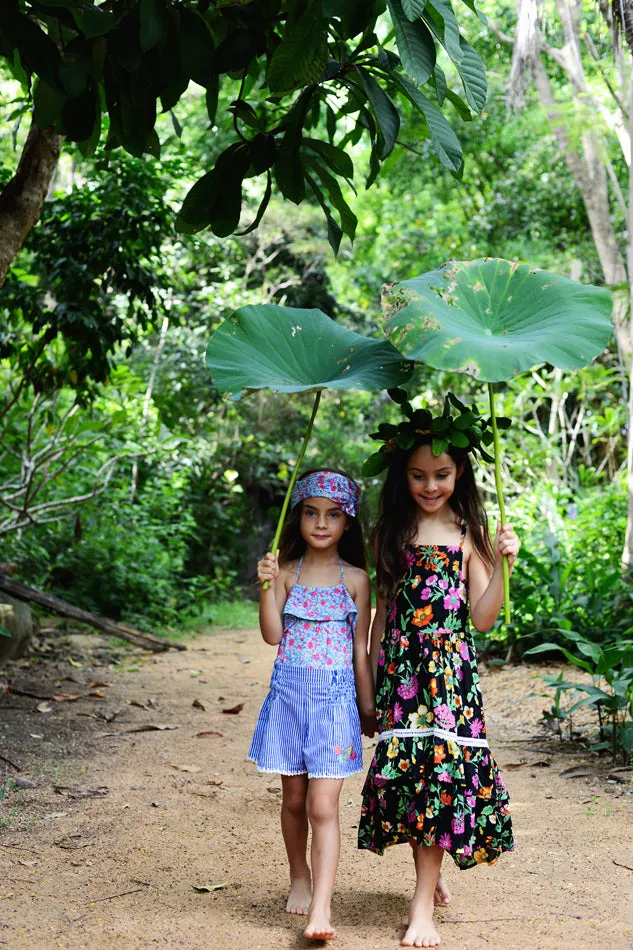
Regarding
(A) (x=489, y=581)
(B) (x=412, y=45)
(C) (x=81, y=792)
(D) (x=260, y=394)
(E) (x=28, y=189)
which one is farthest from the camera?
(D) (x=260, y=394)

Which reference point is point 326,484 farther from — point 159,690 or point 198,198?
point 159,690

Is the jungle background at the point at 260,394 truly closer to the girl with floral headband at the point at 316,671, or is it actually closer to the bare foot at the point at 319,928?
the girl with floral headband at the point at 316,671

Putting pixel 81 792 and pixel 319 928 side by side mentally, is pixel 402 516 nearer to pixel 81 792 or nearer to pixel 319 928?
pixel 319 928

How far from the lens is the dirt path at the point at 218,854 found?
243 centimetres

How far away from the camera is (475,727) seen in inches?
99.3

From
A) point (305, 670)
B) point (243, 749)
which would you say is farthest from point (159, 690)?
point (305, 670)

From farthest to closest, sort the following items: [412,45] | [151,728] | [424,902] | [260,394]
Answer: [260,394] < [151,728] < [424,902] < [412,45]

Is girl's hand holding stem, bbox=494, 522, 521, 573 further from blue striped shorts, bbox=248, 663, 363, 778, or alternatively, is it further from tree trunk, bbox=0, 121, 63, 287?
tree trunk, bbox=0, 121, 63, 287

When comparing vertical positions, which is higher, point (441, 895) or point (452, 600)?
point (452, 600)

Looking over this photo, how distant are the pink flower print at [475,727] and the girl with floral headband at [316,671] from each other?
296 mm

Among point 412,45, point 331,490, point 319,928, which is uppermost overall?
point 412,45

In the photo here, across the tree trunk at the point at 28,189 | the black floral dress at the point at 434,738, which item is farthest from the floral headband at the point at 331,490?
the tree trunk at the point at 28,189

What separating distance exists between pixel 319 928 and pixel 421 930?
26 cm

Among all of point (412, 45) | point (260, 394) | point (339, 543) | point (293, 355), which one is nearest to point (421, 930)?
point (339, 543)
